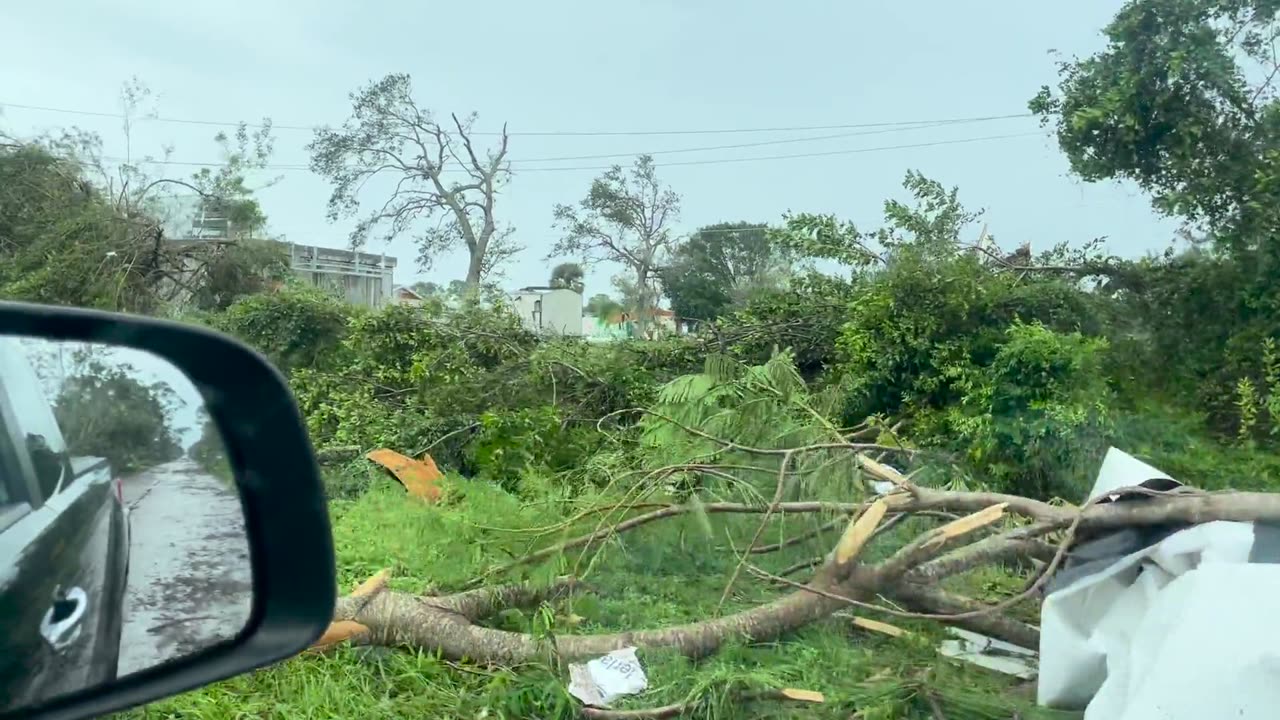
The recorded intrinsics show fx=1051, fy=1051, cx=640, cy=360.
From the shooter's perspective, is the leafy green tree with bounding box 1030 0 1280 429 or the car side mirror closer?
the car side mirror

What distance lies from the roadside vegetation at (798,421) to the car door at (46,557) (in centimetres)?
31

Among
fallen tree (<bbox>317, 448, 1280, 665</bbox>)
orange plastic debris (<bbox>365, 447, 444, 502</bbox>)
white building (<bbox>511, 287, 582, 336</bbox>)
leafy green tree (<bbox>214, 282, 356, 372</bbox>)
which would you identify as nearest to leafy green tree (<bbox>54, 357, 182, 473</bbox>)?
fallen tree (<bbox>317, 448, 1280, 665</bbox>)

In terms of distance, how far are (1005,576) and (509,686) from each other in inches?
91.8

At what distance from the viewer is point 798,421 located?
5219mm

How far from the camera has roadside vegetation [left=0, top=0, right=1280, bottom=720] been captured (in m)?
3.58

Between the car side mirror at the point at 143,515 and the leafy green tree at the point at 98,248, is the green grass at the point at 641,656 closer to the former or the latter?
the car side mirror at the point at 143,515

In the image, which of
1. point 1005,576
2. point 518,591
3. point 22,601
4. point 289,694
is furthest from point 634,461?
point 22,601

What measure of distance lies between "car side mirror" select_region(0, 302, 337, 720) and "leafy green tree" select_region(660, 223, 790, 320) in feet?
54.0

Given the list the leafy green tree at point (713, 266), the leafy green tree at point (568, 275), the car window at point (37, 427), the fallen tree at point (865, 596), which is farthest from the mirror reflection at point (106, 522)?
the leafy green tree at point (568, 275)

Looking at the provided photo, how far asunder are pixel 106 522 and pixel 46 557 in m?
0.15

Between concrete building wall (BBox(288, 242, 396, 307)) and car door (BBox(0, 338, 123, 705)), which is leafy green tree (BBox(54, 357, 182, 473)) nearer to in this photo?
car door (BBox(0, 338, 123, 705))

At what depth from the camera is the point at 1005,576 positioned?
15.0ft

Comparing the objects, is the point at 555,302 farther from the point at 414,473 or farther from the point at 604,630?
the point at 604,630

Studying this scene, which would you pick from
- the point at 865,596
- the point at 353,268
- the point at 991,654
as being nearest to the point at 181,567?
the point at 865,596
